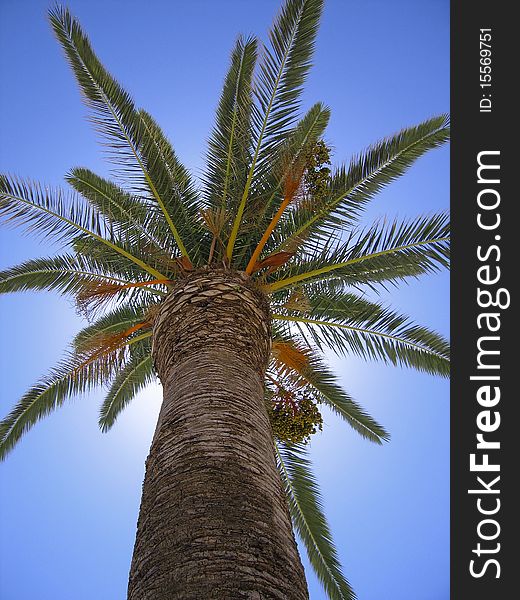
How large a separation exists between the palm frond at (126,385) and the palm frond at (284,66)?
3332 mm

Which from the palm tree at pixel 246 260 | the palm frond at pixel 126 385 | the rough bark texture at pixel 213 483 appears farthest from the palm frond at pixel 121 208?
the rough bark texture at pixel 213 483

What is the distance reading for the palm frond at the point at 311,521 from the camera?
26.8 feet

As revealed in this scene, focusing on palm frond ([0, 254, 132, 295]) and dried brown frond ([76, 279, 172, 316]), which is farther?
palm frond ([0, 254, 132, 295])

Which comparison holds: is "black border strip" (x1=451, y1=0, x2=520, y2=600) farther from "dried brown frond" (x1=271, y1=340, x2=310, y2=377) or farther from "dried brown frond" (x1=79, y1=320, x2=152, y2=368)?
"dried brown frond" (x1=79, y1=320, x2=152, y2=368)

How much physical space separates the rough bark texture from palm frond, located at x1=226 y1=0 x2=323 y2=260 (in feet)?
10.3

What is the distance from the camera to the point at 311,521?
831 centimetres

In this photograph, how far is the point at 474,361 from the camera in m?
5.43

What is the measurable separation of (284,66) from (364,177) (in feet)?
5.94

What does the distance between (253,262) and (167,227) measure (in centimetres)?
144

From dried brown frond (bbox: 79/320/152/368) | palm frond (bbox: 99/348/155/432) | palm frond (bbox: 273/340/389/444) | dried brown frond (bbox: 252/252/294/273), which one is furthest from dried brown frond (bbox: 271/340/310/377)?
palm frond (bbox: 99/348/155/432)

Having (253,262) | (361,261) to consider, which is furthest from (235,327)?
(361,261)

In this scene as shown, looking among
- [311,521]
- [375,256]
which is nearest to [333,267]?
[375,256]

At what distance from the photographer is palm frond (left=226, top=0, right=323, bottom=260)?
24.4ft

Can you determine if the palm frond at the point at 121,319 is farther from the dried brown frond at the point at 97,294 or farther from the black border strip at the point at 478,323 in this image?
the black border strip at the point at 478,323
